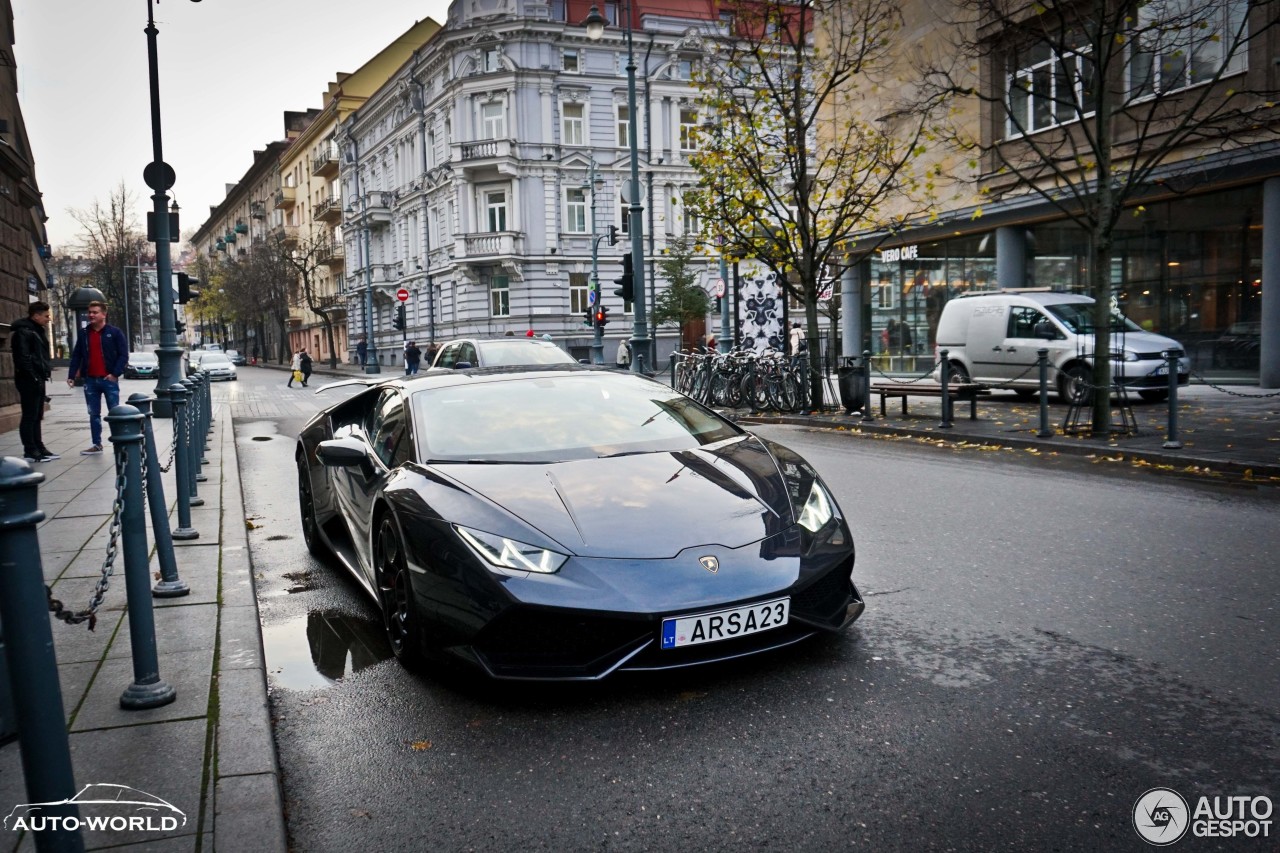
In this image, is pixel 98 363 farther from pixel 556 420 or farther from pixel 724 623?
pixel 724 623

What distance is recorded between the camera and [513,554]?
386 cm

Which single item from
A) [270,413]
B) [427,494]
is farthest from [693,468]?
[270,413]

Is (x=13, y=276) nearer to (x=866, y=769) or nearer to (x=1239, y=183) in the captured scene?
(x=866, y=769)

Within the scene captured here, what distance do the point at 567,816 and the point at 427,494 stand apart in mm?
1780

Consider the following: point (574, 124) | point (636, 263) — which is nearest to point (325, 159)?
→ point (574, 124)

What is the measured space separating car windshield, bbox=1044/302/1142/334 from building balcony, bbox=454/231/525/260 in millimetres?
33389

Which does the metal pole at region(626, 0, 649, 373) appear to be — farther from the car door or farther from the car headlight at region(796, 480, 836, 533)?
the car headlight at region(796, 480, 836, 533)

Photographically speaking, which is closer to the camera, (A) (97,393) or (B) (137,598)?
(B) (137,598)

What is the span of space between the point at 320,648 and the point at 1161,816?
362cm

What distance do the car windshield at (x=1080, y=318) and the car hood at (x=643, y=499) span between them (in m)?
14.5

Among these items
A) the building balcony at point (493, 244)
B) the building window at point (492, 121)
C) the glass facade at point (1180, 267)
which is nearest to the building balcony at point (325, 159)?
the building window at point (492, 121)

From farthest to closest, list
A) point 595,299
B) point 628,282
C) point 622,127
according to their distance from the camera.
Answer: point 622,127 < point 595,299 < point 628,282

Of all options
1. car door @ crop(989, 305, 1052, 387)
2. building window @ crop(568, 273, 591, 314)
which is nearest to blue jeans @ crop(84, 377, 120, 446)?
car door @ crop(989, 305, 1052, 387)

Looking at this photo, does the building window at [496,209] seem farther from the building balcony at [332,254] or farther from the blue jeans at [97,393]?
the blue jeans at [97,393]
